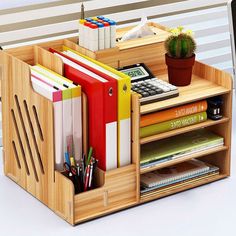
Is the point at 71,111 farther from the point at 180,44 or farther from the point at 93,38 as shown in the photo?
the point at 180,44

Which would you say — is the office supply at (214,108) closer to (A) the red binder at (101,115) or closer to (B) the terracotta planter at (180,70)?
(B) the terracotta planter at (180,70)

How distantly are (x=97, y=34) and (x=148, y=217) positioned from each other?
0.55 meters

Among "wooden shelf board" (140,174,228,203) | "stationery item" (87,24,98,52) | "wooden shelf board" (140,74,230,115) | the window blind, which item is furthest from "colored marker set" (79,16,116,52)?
"wooden shelf board" (140,174,228,203)

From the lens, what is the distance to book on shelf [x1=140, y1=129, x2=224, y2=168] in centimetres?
248

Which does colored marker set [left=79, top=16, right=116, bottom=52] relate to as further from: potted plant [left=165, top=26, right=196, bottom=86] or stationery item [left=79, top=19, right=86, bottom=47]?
potted plant [left=165, top=26, right=196, bottom=86]

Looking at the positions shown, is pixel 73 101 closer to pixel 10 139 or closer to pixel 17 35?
pixel 10 139

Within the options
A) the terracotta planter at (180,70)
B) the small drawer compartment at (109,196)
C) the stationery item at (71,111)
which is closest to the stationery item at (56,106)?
the stationery item at (71,111)

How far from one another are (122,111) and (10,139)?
1.42 ft

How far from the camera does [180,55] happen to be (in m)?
2.56

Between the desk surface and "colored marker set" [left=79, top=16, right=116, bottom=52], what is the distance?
0.48 metres

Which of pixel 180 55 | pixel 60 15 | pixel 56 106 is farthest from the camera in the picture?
pixel 60 15

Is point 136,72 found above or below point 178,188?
→ above

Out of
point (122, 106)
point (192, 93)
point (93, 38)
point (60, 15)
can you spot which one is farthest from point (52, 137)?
point (60, 15)

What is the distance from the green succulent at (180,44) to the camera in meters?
2.54
